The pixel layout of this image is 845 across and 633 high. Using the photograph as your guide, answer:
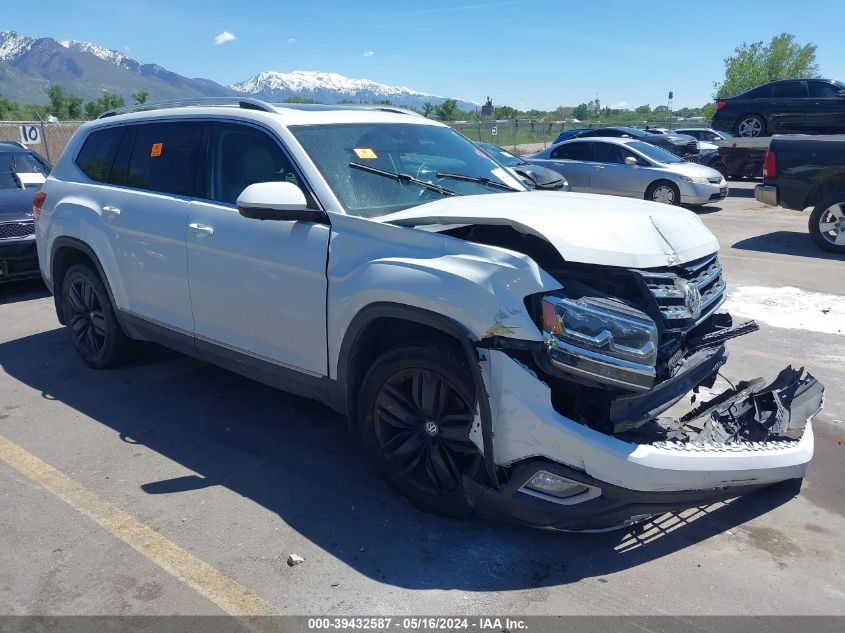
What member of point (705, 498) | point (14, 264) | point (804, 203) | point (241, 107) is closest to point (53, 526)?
point (241, 107)

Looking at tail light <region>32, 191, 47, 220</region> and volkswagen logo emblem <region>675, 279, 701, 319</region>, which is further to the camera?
tail light <region>32, 191, 47, 220</region>

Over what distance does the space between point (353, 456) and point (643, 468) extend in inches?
76.5

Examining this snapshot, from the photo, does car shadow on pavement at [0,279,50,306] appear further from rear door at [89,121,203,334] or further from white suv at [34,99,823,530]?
white suv at [34,99,823,530]

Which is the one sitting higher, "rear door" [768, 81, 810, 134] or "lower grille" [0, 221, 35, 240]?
"rear door" [768, 81, 810, 134]

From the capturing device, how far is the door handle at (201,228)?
4.38 meters

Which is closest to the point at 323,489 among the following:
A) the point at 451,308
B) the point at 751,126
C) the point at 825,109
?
the point at 451,308

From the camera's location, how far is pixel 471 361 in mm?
3100

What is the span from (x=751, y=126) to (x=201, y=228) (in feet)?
60.6

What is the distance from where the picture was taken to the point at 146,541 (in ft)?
11.3

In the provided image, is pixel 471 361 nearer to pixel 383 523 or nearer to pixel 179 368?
pixel 383 523

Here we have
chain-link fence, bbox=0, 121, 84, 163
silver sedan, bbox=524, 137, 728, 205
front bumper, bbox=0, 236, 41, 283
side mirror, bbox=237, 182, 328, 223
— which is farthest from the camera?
chain-link fence, bbox=0, 121, 84, 163

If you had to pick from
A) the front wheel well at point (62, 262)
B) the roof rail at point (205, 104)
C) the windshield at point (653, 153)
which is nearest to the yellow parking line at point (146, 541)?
the front wheel well at point (62, 262)

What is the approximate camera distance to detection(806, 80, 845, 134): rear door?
55.9ft

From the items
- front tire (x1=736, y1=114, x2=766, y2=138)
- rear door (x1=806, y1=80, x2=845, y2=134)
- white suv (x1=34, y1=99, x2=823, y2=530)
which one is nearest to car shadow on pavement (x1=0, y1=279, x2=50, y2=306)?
white suv (x1=34, y1=99, x2=823, y2=530)
